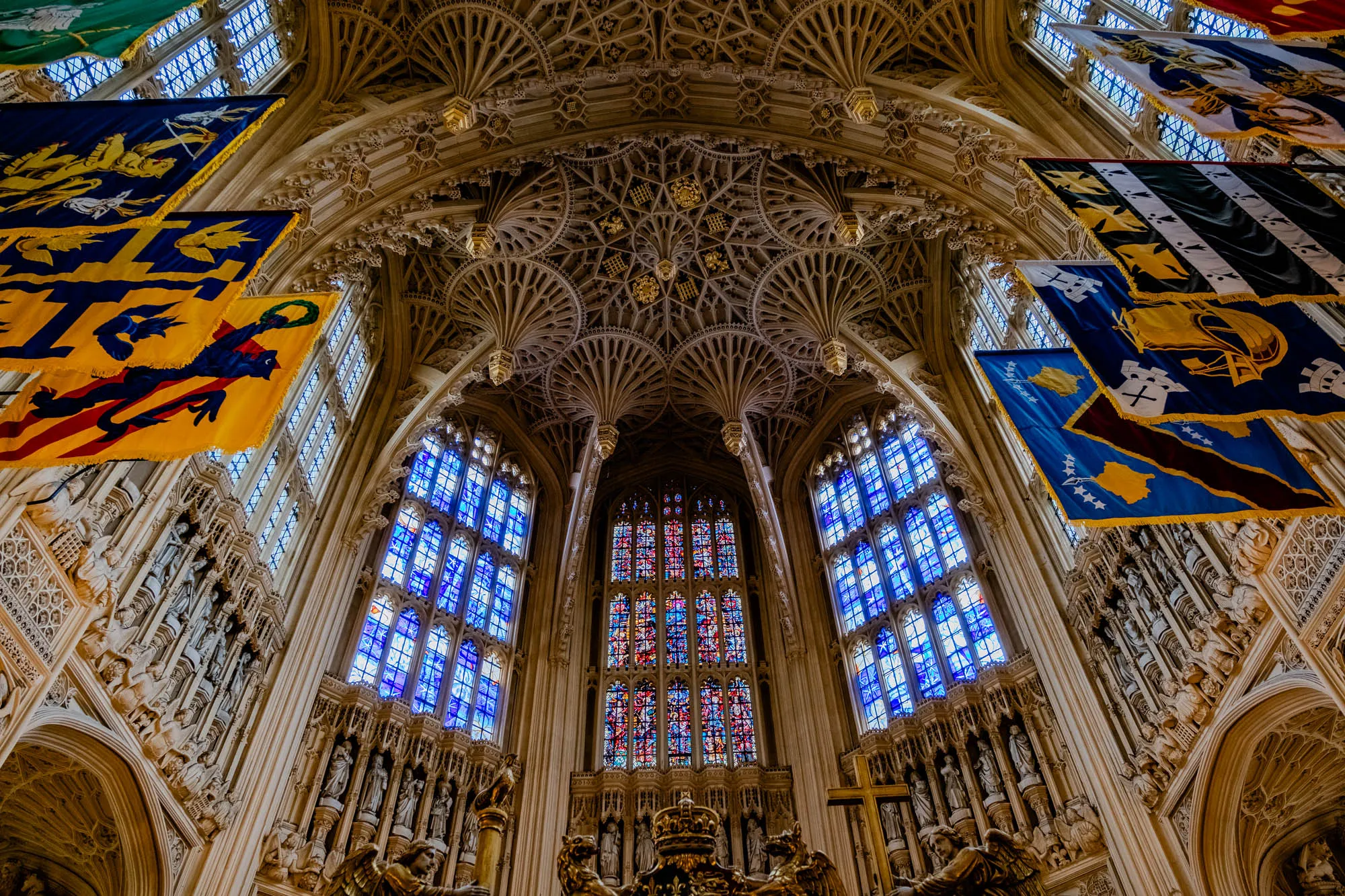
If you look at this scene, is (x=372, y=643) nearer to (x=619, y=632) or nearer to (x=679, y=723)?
(x=619, y=632)

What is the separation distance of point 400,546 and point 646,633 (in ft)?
23.0

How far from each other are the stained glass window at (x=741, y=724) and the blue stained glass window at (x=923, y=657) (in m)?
4.34

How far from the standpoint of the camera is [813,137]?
19891 millimetres

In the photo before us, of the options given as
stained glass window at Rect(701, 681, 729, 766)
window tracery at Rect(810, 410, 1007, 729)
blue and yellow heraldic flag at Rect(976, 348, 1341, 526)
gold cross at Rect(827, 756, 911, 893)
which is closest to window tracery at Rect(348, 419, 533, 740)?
stained glass window at Rect(701, 681, 729, 766)

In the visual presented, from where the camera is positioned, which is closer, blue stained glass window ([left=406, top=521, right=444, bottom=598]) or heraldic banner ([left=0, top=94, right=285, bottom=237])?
heraldic banner ([left=0, top=94, right=285, bottom=237])

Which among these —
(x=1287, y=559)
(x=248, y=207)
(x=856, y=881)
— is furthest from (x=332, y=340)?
(x=1287, y=559)

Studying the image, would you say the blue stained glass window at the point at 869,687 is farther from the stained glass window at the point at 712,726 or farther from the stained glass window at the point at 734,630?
A: the stained glass window at the point at 712,726

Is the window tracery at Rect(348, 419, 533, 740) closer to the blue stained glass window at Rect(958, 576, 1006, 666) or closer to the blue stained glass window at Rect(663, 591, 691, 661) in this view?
the blue stained glass window at Rect(663, 591, 691, 661)

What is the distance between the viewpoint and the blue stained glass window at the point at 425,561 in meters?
22.0

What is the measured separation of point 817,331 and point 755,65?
6985 mm

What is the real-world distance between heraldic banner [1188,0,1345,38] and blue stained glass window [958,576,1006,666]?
13.0 m

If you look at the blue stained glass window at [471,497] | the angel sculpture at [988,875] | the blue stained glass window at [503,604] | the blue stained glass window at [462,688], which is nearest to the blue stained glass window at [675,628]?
the blue stained glass window at [503,604]

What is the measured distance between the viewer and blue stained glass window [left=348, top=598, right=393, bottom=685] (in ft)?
63.2

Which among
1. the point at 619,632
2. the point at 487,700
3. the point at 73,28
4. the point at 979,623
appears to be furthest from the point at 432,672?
the point at 73,28
